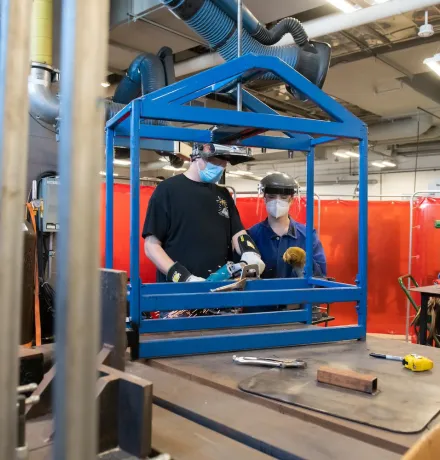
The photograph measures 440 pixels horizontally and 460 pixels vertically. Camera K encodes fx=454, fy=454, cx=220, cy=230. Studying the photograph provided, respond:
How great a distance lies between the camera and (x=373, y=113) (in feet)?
25.6

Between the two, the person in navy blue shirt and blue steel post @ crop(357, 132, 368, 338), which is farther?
the person in navy blue shirt

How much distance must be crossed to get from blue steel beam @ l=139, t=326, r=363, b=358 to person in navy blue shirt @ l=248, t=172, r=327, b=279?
1249mm

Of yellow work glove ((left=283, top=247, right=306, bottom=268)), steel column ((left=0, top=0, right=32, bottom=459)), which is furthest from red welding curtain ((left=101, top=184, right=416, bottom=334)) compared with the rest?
steel column ((left=0, top=0, right=32, bottom=459))

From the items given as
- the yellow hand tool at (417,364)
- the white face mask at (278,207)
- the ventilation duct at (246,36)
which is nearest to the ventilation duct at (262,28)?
the ventilation duct at (246,36)

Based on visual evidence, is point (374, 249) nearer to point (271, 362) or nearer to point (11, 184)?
point (271, 362)

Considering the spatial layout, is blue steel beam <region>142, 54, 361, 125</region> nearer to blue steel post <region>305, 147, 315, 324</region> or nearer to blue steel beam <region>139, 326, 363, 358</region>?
blue steel post <region>305, 147, 315, 324</region>

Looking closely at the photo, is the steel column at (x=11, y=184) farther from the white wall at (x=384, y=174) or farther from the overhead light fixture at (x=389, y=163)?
the overhead light fixture at (x=389, y=163)

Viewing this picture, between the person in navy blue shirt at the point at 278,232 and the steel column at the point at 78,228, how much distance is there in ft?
9.09

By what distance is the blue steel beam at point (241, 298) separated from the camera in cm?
170

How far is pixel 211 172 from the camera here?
2.67 metres

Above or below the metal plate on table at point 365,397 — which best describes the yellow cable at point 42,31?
above

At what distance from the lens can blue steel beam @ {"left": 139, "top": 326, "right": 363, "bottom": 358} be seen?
5.44 feet

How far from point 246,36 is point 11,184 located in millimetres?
2388

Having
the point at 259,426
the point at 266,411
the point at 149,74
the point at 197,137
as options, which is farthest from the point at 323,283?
the point at 149,74
